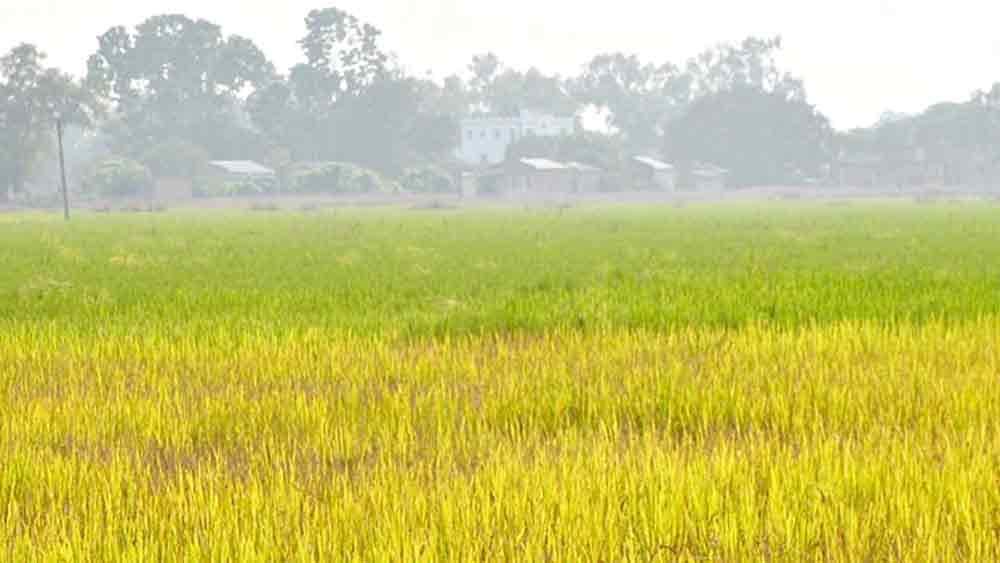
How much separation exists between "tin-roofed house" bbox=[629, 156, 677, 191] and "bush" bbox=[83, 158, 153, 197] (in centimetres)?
4645

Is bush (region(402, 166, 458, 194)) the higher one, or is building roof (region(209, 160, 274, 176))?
building roof (region(209, 160, 274, 176))

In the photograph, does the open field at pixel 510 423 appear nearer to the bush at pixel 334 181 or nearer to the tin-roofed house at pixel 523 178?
the bush at pixel 334 181

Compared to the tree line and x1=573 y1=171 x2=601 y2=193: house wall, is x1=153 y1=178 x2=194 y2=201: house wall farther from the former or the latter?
x1=573 y1=171 x2=601 y2=193: house wall

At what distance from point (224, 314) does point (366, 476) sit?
6697 mm

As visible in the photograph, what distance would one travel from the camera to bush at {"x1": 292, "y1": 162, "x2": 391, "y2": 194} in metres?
94.6

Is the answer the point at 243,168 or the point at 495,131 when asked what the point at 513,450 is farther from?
the point at 495,131

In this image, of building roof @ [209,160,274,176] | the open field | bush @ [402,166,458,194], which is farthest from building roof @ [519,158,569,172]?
the open field

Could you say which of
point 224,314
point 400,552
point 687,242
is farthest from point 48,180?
point 400,552

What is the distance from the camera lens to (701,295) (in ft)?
38.3

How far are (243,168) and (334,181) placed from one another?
9199 millimetres

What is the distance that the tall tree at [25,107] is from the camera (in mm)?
87363

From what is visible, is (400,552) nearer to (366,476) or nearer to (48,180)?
(366,476)

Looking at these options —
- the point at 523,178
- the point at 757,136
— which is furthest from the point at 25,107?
the point at 757,136

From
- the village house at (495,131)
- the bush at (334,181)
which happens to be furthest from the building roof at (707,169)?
the bush at (334,181)
